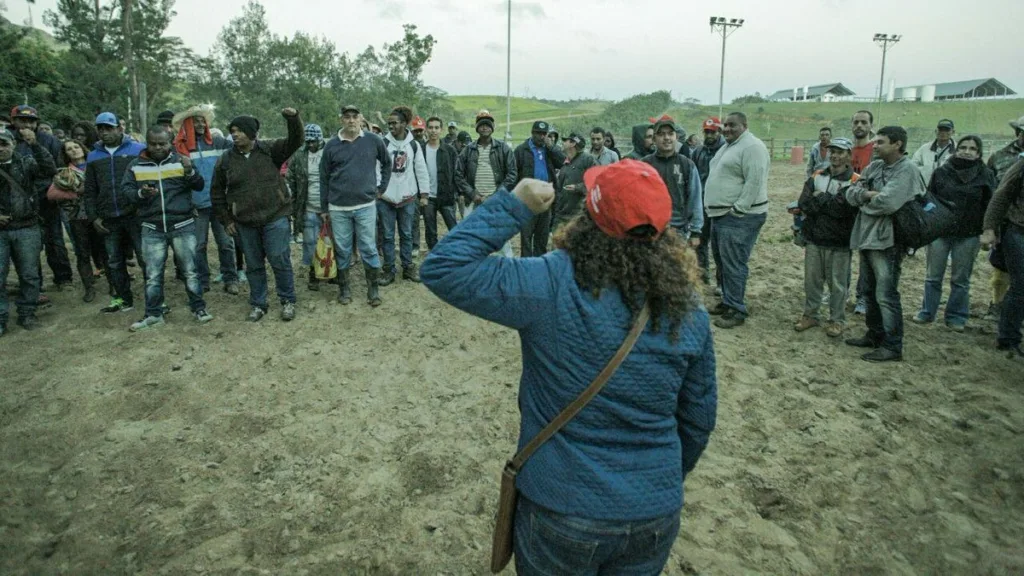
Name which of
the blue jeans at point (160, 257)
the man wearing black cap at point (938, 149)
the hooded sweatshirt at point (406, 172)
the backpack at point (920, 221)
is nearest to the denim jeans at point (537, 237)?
the hooded sweatshirt at point (406, 172)

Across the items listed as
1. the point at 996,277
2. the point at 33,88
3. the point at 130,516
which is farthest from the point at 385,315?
the point at 33,88

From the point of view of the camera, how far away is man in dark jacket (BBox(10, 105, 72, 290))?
666 cm

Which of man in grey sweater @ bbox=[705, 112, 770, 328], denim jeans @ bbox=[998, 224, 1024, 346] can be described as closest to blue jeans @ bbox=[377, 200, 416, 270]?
man in grey sweater @ bbox=[705, 112, 770, 328]

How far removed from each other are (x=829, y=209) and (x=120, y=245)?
7503mm

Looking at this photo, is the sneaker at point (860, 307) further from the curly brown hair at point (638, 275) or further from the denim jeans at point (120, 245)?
the denim jeans at point (120, 245)

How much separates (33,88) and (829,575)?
101ft

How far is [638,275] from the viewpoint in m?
1.58

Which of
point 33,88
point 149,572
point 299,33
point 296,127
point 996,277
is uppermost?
point 299,33

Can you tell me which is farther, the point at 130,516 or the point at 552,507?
the point at 130,516

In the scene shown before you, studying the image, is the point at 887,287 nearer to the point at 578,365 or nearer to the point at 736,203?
the point at 736,203

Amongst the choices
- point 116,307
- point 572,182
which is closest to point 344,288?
point 116,307

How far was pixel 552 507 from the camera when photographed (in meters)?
1.60

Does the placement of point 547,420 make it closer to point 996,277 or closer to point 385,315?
point 385,315

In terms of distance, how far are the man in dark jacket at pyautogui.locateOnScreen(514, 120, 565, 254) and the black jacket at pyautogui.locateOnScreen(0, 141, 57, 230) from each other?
5.44 metres
